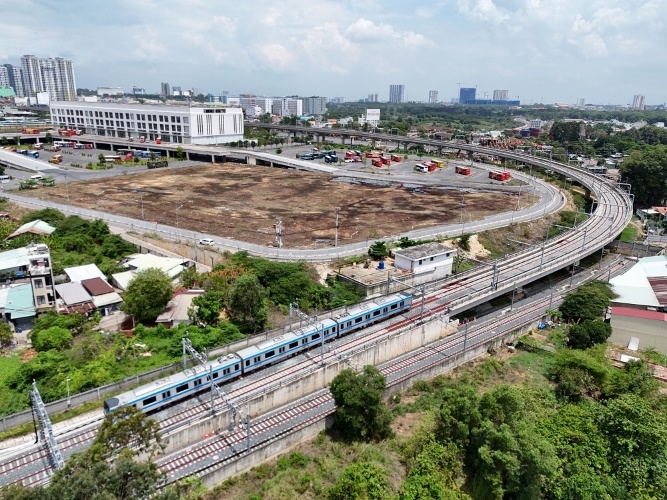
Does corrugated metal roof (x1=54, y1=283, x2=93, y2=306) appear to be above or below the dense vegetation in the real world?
below

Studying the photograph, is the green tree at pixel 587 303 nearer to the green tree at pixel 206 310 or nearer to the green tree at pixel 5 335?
the green tree at pixel 206 310

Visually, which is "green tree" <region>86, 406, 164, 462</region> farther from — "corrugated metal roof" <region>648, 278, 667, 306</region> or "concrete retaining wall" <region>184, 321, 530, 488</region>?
"corrugated metal roof" <region>648, 278, 667, 306</region>

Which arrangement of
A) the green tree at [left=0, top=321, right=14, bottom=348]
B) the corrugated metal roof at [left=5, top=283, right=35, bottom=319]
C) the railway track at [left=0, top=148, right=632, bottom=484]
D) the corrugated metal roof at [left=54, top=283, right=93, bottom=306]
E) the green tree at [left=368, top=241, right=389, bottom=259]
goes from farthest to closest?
1. the green tree at [left=368, top=241, right=389, bottom=259]
2. the corrugated metal roof at [left=54, top=283, right=93, bottom=306]
3. the corrugated metal roof at [left=5, top=283, right=35, bottom=319]
4. the green tree at [left=0, top=321, right=14, bottom=348]
5. the railway track at [left=0, top=148, right=632, bottom=484]

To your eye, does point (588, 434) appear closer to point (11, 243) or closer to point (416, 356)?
point (416, 356)

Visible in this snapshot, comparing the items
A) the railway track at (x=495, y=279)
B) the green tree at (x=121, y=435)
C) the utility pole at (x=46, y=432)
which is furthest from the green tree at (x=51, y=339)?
the green tree at (x=121, y=435)

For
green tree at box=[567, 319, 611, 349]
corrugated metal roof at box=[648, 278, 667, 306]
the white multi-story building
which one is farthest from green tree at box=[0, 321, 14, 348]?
the white multi-story building

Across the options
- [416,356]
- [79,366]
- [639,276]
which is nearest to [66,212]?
[79,366]
